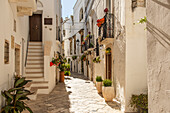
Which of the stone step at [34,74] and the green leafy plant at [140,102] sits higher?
the stone step at [34,74]

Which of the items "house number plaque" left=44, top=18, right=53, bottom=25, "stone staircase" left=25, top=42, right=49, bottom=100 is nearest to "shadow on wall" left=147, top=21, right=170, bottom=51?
"stone staircase" left=25, top=42, right=49, bottom=100

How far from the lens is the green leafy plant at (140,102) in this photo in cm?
481

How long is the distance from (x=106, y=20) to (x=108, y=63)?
7.98 feet

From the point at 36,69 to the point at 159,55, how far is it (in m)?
8.69

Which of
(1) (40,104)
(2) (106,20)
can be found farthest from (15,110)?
(2) (106,20)

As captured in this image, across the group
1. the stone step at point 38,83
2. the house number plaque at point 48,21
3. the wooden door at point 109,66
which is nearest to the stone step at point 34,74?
the stone step at point 38,83

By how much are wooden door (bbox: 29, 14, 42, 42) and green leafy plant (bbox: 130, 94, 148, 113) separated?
30.1ft

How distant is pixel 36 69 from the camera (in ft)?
31.2

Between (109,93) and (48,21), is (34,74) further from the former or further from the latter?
(109,93)

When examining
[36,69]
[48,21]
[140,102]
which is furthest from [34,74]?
[140,102]

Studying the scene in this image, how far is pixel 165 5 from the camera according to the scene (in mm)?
1650

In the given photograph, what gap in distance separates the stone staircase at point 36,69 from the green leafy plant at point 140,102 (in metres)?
4.56

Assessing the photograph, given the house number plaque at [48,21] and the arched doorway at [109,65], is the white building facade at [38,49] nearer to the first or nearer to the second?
the house number plaque at [48,21]

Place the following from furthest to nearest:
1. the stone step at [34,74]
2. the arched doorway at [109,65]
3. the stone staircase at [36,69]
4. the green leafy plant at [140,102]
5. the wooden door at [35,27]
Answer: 1. the wooden door at [35,27]
2. the stone step at [34,74]
3. the stone staircase at [36,69]
4. the arched doorway at [109,65]
5. the green leafy plant at [140,102]
